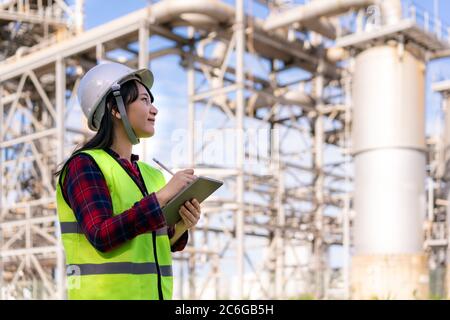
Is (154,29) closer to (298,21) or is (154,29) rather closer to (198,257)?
(298,21)

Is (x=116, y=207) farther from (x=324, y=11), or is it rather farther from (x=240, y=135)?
(x=324, y=11)

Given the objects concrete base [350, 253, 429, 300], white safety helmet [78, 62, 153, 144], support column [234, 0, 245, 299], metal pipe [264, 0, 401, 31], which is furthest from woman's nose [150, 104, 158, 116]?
metal pipe [264, 0, 401, 31]

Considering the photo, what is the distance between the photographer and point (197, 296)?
63.8 feet

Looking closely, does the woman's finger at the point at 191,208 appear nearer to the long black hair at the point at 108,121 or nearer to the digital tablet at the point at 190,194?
the digital tablet at the point at 190,194

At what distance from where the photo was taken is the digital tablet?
2.42 m

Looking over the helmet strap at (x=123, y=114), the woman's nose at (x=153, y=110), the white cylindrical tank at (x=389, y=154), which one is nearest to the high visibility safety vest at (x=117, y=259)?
the helmet strap at (x=123, y=114)

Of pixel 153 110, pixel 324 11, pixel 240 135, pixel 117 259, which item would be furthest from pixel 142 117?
pixel 324 11

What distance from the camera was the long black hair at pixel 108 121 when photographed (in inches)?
102

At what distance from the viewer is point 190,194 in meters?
2.48

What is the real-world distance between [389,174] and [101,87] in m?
15.0

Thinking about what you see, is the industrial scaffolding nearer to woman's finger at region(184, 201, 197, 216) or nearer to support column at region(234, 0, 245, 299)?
support column at region(234, 0, 245, 299)

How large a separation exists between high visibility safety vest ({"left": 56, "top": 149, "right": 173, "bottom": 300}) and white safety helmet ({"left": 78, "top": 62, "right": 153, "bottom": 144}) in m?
0.20
